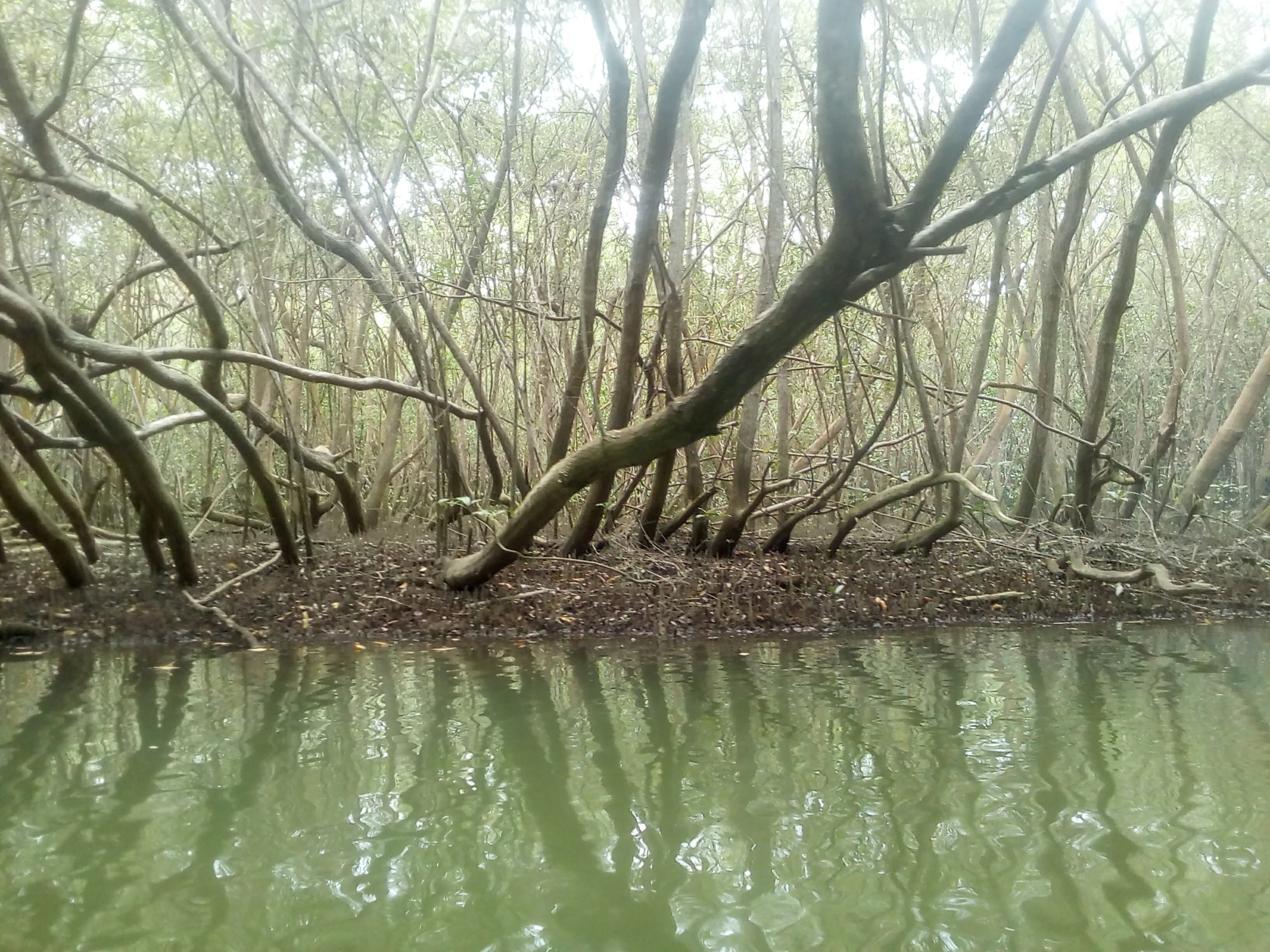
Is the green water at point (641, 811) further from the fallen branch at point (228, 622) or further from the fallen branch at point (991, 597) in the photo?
the fallen branch at point (991, 597)

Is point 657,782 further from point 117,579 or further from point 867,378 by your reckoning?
point 867,378

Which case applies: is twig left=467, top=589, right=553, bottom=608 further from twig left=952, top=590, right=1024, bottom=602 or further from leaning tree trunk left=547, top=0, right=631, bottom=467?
twig left=952, top=590, right=1024, bottom=602

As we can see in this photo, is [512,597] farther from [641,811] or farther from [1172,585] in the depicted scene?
[1172,585]

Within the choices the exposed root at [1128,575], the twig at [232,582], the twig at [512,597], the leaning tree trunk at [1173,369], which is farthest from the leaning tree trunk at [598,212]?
the leaning tree trunk at [1173,369]

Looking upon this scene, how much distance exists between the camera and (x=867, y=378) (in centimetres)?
702

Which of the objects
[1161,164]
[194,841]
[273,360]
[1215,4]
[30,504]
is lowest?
[194,841]

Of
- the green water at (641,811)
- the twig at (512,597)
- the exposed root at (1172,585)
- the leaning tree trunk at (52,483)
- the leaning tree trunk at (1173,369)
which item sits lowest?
the green water at (641,811)

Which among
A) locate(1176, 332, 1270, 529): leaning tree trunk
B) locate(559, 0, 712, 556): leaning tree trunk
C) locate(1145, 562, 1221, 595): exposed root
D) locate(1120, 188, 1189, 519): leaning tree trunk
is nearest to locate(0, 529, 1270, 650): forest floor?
locate(1145, 562, 1221, 595): exposed root

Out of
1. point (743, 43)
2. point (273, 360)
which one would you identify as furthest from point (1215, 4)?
point (273, 360)

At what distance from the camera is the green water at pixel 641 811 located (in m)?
1.69

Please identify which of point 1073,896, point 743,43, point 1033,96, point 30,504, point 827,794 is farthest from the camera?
point 1033,96

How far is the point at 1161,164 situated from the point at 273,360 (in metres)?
5.70

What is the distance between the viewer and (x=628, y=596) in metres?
5.33

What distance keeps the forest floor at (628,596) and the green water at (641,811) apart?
3.52 feet
